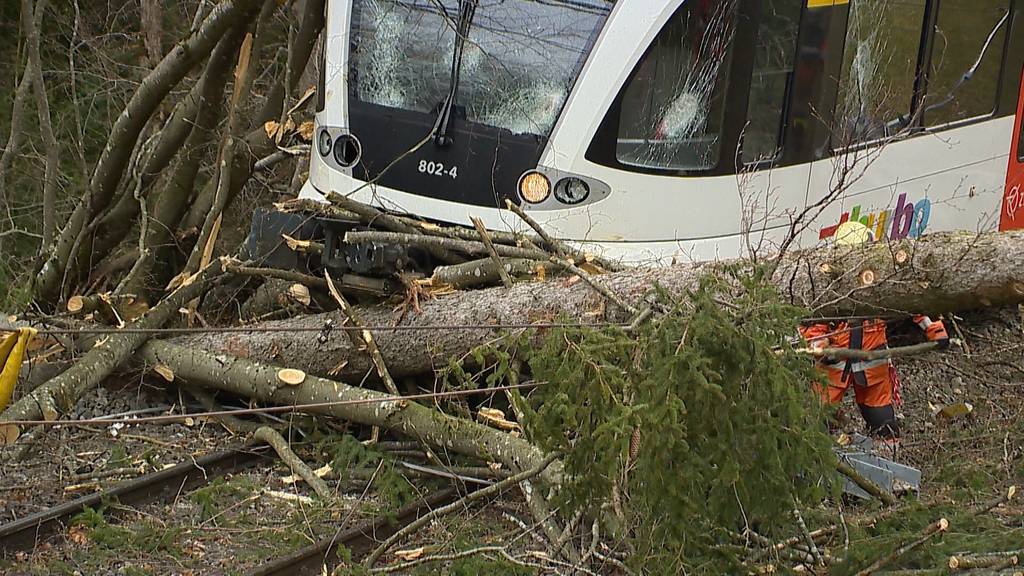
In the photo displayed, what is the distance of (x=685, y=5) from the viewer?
599cm

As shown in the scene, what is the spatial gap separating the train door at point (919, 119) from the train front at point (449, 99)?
1.77 meters

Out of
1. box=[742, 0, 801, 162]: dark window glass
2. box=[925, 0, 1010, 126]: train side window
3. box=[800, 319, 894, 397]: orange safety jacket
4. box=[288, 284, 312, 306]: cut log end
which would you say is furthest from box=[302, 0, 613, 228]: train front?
box=[925, 0, 1010, 126]: train side window

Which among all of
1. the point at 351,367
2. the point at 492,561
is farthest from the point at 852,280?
the point at 351,367

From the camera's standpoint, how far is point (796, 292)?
5273 mm

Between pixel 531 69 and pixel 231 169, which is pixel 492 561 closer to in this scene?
pixel 531 69

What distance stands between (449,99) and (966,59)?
4.04m

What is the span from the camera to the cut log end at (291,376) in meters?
5.89

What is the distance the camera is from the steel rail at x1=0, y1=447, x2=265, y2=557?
474 centimetres

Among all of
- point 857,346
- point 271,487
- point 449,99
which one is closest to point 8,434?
point 271,487

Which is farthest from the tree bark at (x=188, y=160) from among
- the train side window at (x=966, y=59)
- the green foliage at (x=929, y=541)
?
the green foliage at (x=929, y=541)

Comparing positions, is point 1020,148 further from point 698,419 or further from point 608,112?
point 698,419

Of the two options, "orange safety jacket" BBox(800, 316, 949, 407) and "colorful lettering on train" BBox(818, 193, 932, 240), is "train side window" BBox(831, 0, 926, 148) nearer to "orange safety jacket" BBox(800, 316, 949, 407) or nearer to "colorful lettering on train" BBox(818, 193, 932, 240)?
"colorful lettering on train" BBox(818, 193, 932, 240)

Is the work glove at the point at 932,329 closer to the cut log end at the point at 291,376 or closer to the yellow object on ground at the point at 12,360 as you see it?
Result: the cut log end at the point at 291,376

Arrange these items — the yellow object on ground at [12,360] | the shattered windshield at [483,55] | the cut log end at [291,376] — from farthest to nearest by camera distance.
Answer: the shattered windshield at [483,55], the cut log end at [291,376], the yellow object on ground at [12,360]
